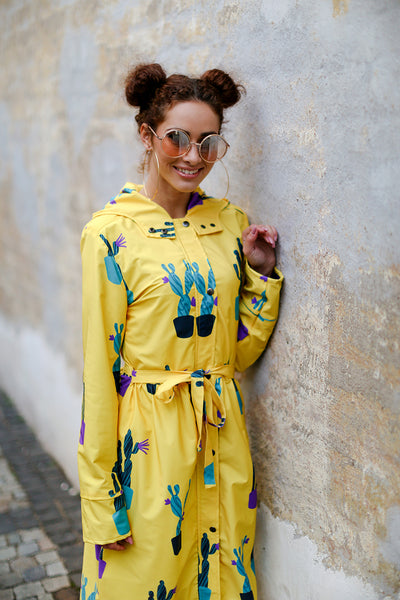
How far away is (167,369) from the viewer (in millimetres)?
2277

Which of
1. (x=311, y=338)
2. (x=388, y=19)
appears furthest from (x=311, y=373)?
(x=388, y=19)

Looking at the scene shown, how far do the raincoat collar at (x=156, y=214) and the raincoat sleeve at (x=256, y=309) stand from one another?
188 millimetres

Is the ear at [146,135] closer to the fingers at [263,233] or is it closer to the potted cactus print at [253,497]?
the fingers at [263,233]

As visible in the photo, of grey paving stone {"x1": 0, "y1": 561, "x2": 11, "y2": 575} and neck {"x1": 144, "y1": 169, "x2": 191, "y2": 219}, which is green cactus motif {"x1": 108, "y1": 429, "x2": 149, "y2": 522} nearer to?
neck {"x1": 144, "y1": 169, "x2": 191, "y2": 219}

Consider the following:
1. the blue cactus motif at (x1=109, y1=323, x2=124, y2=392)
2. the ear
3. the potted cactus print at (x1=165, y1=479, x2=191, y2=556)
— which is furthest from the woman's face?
the potted cactus print at (x1=165, y1=479, x2=191, y2=556)

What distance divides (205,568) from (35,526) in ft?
6.56

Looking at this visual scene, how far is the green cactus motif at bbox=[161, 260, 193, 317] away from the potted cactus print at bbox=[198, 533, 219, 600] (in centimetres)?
86

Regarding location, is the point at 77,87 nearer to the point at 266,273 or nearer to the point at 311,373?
the point at 266,273

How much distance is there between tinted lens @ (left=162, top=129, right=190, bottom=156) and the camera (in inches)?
84.5

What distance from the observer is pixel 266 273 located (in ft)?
7.98

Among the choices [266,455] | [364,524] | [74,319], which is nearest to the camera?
[364,524]

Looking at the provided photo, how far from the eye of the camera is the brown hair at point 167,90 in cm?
218

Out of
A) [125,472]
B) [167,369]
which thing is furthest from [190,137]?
[125,472]

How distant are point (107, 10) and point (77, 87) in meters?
0.60
